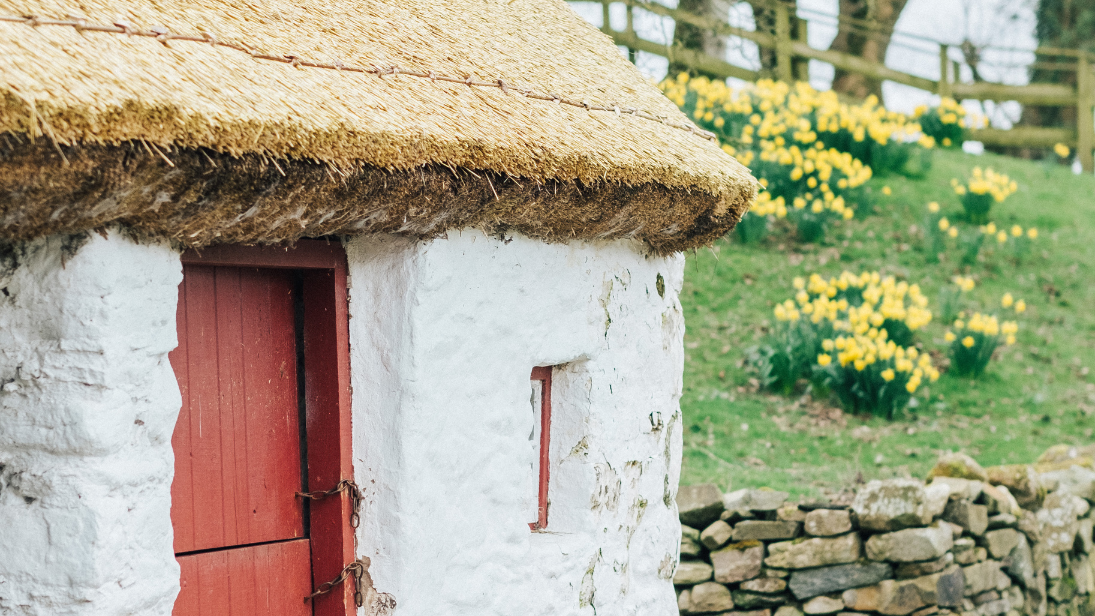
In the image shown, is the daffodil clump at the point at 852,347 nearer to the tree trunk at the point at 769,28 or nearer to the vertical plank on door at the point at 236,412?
the tree trunk at the point at 769,28

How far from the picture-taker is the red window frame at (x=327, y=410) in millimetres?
2916

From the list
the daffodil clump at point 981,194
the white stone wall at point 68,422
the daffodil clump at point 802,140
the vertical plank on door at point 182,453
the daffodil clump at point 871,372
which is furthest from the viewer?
the daffodil clump at point 981,194

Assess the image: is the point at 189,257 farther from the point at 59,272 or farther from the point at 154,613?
the point at 154,613

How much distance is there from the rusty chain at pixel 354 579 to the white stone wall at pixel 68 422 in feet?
2.32

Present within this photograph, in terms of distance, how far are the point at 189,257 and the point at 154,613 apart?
0.90 metres

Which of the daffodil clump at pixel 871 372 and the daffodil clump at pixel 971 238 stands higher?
the daffodil clump at pixel 971 238

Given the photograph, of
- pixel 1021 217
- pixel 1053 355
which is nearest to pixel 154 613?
pixel 1053 355

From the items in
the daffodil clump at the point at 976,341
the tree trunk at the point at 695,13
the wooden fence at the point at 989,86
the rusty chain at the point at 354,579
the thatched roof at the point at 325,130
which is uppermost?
the wooden fence at the point at 989,86

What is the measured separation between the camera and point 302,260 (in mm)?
2834

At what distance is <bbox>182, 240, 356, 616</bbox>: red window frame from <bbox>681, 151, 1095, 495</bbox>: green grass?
325cm

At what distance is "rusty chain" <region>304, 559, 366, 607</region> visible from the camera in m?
2.92

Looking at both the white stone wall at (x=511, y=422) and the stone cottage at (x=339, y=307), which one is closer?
the stone cottage at (x=339, y=307)

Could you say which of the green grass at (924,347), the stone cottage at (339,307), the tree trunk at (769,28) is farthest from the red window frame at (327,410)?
the tree trunk at (769,28)

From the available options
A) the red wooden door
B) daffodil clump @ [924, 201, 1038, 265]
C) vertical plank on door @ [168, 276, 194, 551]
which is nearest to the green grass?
daffodil clump @ [924, 201, 1038, 265]
